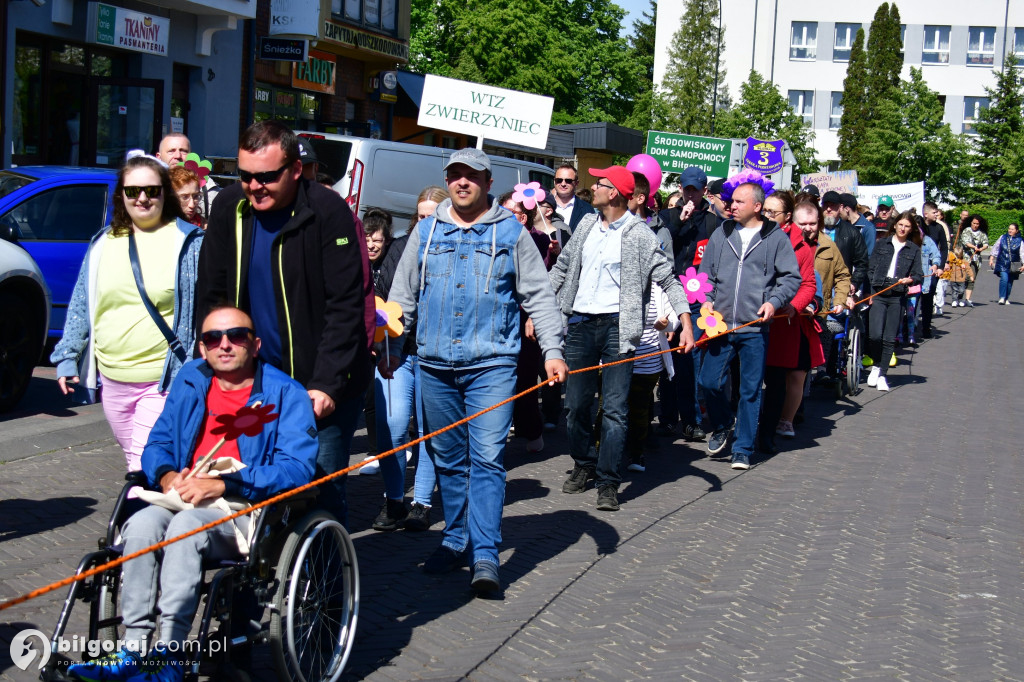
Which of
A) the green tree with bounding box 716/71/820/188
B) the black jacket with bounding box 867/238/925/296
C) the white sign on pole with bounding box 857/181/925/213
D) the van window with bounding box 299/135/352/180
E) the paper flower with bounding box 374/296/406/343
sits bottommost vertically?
A: the paper flower with bounding box 374/296/406/343

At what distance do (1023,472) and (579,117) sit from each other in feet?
154

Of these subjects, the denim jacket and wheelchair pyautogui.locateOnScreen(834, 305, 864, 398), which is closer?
the denim jacket

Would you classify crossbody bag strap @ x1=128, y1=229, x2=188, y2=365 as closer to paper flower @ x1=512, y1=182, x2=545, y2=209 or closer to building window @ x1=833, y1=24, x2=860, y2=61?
paper flower @ x1=512, y1=182, x2=545, y2=209

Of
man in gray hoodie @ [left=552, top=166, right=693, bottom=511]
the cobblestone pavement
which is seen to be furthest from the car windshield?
man in gray hoodie @ [left=552, top=166, right=693, bottom=511]

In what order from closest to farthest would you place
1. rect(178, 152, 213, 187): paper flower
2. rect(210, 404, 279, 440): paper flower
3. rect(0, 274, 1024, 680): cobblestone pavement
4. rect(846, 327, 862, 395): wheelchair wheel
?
1. rect(210, 404, 279, 440): paper flower
2. rect(0, 274, 1024, 680): cobblestone pavement
3. rect(178, 152, 213, 187): paper flower
4. rect(846, 327, 862, 395): wheelchair wheel

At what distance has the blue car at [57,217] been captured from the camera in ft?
33.8

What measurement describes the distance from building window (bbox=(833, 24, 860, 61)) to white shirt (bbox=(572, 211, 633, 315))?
65.0m

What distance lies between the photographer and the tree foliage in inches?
1564

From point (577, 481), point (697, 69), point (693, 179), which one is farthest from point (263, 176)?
point (697, 69)

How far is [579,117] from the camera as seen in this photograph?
180ft

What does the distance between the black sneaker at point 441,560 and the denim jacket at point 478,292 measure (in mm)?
908

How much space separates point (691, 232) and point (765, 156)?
11910 millimetres

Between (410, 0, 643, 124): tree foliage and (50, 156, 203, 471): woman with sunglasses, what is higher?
(410, 0, 643, 124): tree foliage

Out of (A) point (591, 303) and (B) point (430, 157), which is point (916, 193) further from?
(A) point (591, 303)
